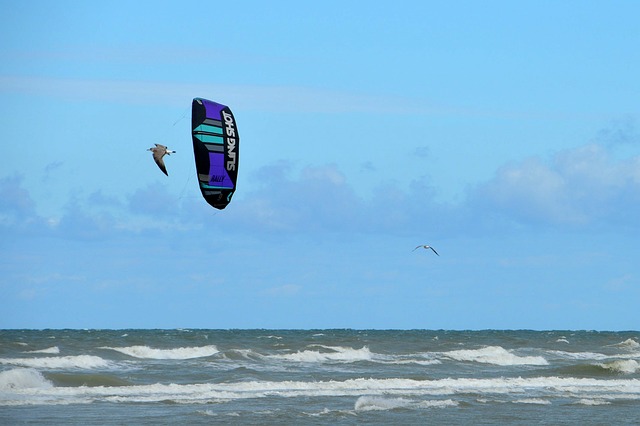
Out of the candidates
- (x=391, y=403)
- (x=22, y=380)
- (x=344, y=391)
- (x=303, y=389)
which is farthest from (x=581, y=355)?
(x=22, y=380)

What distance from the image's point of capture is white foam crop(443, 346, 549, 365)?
144ft

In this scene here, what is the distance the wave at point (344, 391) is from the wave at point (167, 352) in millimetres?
15143

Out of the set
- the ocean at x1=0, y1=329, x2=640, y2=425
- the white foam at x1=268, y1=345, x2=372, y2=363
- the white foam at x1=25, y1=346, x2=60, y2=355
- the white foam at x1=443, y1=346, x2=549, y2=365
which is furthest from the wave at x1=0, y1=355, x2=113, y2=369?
the white foam at x1=443, y1=346, x2=549, y2=365

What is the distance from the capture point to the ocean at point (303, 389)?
22.6m

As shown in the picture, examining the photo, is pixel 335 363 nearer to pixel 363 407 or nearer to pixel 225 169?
pixel 363 407

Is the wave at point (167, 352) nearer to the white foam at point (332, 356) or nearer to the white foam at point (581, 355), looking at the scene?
the white foam at point (332, 356)

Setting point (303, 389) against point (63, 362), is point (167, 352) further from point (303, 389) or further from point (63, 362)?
point (303, 389)

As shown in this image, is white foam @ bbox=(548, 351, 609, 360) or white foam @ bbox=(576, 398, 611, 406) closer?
white foam @ bbox=(576, 398, 611, 406)

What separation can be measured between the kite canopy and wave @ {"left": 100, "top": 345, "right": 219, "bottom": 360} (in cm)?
2477

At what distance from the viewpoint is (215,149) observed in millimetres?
19703

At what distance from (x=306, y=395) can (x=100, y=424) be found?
7.23 m

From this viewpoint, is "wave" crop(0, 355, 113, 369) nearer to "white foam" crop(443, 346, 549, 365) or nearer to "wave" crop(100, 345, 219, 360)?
"wave" crop(100, 345, 219, 360)

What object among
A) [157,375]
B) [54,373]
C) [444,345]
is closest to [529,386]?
[157,375]

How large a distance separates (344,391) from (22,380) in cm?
858
